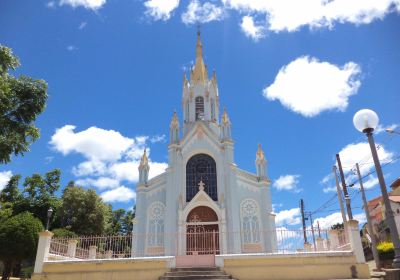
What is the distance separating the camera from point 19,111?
14.3 m

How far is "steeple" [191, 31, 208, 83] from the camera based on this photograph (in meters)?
31.9

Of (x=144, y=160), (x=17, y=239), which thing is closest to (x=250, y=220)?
(x=144, y=160)

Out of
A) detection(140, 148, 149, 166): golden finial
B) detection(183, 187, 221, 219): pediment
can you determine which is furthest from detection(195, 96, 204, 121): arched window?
detection(183, 187, 221, 219): pediment

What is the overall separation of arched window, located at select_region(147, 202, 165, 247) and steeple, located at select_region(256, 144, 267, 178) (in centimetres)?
764

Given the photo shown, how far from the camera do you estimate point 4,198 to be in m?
34.2

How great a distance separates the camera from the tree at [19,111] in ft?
44.1

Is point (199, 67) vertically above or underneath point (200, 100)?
above

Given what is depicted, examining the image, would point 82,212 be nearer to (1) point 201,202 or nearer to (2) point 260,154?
(1) point 201,202

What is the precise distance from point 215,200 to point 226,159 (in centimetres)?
318

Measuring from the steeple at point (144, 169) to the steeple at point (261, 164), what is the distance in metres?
8.44

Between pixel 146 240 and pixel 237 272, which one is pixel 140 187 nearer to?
pixel 146 240

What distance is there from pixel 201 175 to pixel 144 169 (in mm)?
4441

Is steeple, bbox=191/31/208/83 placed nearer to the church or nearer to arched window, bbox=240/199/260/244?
the church

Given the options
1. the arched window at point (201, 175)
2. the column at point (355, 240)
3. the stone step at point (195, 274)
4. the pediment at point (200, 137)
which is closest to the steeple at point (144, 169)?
the pediment at point (200, 137)
